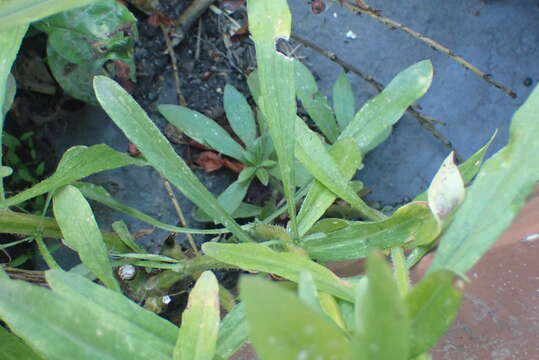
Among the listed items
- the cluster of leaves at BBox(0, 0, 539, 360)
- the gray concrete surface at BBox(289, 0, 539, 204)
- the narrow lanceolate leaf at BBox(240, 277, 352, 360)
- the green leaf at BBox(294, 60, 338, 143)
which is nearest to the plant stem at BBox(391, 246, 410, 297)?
the cluster of leaves at BBox(0, 0, 539, 360)

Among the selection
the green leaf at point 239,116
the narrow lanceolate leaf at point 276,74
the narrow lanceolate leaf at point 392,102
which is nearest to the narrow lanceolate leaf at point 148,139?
the narrow lanceolate leaf at point 276,74

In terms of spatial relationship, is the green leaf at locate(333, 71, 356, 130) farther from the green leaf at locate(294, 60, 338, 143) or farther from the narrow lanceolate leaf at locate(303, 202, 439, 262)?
the narrow lanceolate leaf at locate(303, 202, 439, 262)

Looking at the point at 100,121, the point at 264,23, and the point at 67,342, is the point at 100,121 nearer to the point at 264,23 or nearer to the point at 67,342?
the point at 264,23

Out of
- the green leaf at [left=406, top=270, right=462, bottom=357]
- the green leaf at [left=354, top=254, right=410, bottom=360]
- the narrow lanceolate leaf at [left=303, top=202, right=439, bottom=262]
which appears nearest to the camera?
the green leaf at [left=354, top=254, right=410, bottom=360]

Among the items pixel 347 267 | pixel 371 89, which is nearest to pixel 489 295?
pixel 347 267

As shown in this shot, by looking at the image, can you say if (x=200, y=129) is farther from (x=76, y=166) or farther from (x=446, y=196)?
(x=446, y=196)

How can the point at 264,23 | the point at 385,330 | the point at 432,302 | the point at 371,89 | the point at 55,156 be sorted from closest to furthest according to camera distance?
the point at 385,330
the point at 432,302
the point at 264,23
the point at 55,156
the point at 371,89

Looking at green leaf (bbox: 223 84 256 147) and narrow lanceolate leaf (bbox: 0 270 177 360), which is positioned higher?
narrow lanceolate leaf (bbox: 0 270 177 360)
